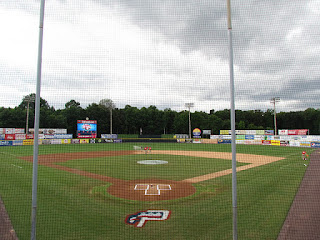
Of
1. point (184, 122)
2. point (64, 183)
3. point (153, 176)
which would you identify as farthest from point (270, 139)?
point (64, 183)

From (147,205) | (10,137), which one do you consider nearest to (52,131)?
(10,137)

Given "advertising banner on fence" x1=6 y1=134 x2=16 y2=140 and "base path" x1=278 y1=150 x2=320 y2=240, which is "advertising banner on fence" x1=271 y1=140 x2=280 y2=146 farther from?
"advertising banner on fence" x1=6 y1=134 x2=16 y2=140

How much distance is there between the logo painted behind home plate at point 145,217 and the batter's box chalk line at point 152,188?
2.03m

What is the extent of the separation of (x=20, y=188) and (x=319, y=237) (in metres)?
10.0

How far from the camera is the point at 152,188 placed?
888cm

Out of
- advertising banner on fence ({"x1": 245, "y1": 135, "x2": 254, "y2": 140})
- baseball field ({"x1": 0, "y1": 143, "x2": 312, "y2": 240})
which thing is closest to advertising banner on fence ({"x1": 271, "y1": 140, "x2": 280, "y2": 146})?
advertising banner on fence ({"x1": 245, "y1": 135, "x2": 254, "y2": 140})

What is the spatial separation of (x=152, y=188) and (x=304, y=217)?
526 cm

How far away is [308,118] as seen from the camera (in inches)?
859

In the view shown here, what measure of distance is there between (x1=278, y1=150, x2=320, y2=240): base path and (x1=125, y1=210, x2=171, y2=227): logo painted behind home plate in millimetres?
2807

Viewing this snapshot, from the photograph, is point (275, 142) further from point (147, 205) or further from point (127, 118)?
point (147, 205)

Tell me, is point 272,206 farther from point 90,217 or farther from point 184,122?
point 184,122

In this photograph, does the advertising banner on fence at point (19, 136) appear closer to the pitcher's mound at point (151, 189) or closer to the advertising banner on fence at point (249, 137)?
the pitcher's mound at point (151, 189)

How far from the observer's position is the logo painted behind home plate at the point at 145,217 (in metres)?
5.46

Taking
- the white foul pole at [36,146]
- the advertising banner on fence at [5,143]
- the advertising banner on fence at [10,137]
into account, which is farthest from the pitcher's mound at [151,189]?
the advertising banner on fence at [10,137]
